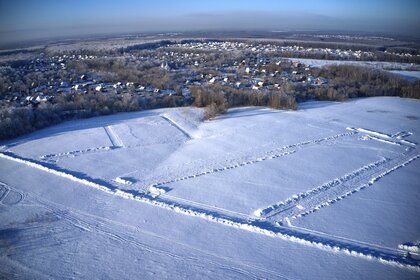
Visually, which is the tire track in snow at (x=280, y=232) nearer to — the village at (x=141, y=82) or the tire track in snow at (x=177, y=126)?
the tire track in snow at (x=177, y=126)

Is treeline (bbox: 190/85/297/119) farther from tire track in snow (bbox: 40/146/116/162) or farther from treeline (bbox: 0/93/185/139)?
tire track in snow (bbox: 40/146/116/162)

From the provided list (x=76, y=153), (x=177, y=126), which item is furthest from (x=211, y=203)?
(x=177, y=126)

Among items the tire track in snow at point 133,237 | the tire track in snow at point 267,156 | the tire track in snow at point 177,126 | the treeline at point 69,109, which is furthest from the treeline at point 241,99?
the tire track in snow at point 133,237

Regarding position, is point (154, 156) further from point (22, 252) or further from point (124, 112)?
point (124, 112)

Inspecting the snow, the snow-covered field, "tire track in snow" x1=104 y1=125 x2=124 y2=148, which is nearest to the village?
"tire track in snow" x1=104 y1=125 x2=124 y2=148

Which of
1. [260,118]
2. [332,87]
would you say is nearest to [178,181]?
[260,118]

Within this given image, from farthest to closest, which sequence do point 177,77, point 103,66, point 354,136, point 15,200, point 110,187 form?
point 103,66 < point 177,77 < point 354,136 < point 110,187 < point 15,200
